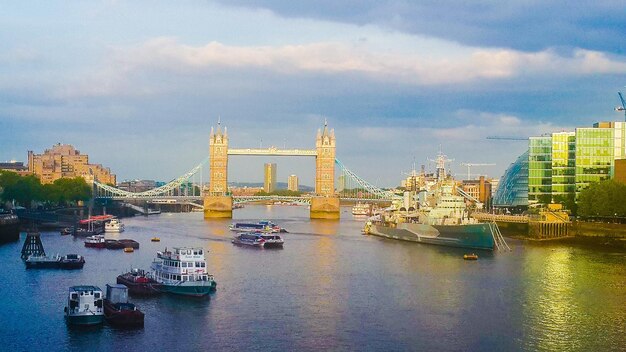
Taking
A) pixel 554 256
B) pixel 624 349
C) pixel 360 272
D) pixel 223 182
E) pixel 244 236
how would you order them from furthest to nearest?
pixel 223 182 → pixel 244 236 → pixel 554 256 → pixel 360 272 → pixel 624 349

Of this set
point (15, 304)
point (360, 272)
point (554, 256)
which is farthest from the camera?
point (554, 256)

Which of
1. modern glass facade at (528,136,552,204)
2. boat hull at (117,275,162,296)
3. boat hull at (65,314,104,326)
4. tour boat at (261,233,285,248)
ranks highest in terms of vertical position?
modern glass facade at (528,136,552,204)

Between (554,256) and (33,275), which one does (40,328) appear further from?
(554,256)

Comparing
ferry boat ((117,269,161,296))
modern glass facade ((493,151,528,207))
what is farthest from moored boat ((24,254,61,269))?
modern glass facade ((493,151,528,207))

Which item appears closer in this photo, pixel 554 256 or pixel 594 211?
pixel 554 256

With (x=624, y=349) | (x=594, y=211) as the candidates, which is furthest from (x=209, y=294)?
(x=594, y=211)

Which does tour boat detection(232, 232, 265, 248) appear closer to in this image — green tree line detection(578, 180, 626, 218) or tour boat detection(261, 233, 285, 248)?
tour boat detection(261, 233, 285, 248)

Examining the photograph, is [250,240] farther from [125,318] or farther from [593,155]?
[593,155]
